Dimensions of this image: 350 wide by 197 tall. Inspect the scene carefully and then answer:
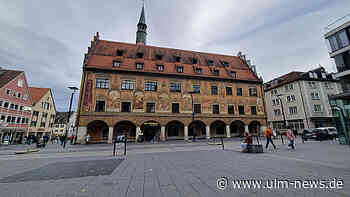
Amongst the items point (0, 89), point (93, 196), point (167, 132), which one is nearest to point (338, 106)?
point (93, 196)

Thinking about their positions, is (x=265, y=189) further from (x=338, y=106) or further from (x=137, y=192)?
(x=338, y=106)

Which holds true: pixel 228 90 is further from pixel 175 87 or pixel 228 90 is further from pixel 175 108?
pixel 175 108

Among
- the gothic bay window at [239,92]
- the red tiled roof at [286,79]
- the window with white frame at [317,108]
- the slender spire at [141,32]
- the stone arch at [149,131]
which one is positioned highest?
the slender spire at [141,32]

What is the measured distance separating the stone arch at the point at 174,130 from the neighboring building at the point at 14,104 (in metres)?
33.2

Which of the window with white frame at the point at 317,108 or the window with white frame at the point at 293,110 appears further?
the window with white frame at the point at 293,110

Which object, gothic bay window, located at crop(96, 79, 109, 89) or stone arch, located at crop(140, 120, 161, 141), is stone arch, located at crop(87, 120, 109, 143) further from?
stone arch, located at crop(140, 120, 161, 141)

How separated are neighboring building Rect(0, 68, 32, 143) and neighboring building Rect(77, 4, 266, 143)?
75.0 ft

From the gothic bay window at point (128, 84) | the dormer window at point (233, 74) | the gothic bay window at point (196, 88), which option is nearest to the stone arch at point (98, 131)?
the gothic bay window at point (128, 84)

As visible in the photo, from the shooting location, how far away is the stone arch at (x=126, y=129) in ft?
78.6

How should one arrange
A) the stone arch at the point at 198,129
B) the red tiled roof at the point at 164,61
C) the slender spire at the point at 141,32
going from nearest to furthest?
the red tiled roof at the point at 164,61
the stone arch at the point at 198,129
the slender spire at the point at 141,32

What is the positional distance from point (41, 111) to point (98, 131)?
113 feet

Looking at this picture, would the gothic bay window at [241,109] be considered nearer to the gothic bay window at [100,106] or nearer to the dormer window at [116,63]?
the dormer window at [116,63]

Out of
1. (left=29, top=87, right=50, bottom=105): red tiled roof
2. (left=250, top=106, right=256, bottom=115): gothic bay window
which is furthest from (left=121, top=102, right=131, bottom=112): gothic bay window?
(left=29, top=87, right=50, bottom=105): red tiled roof

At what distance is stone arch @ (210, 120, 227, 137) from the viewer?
28291mm
